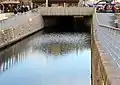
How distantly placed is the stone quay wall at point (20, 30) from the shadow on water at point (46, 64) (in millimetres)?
767

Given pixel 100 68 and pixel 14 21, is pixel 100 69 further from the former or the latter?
pixel 14 21

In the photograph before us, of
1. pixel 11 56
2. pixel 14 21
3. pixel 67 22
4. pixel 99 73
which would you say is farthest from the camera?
pixel 67 22

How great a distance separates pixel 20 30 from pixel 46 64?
13811mm

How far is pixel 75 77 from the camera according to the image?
18.4m

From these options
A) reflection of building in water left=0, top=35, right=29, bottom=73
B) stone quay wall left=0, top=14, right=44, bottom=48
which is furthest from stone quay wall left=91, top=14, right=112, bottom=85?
stone quay wall left=0, top=14, right=44, bottom=48

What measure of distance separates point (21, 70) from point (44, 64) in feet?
7.70

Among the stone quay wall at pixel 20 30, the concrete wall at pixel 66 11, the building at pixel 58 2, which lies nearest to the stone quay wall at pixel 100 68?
the stone quay wall at pixel 20 30

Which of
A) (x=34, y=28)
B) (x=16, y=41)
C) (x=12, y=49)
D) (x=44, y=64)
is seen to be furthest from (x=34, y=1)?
(x=44, y=64)

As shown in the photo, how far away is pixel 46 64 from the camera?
2230cm

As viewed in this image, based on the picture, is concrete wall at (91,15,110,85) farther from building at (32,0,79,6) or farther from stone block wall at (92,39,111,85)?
building at (32,0,79,6)

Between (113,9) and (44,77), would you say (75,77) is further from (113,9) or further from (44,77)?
(113,9)

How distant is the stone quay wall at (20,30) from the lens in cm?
2847

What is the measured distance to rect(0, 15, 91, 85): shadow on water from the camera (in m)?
17.8

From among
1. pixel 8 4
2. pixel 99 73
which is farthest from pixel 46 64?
pixel 8 4
